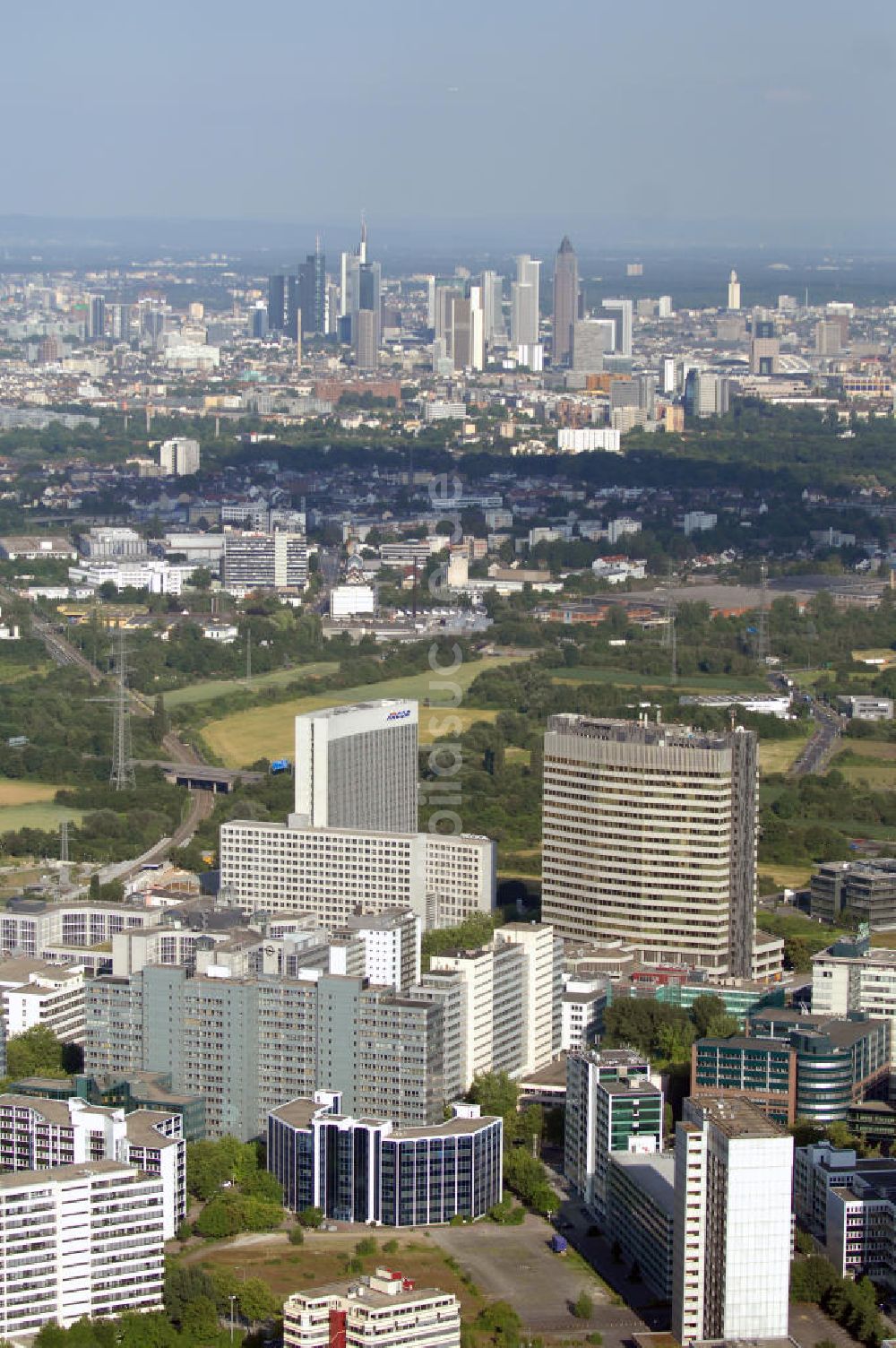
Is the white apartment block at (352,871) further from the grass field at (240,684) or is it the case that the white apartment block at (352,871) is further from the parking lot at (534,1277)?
the grass field at (240,684)

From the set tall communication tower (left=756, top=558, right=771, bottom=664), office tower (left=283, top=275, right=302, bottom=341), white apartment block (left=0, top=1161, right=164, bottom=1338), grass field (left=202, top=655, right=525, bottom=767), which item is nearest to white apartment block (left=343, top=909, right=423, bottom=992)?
white apartment block (left=0, top=1161, right=164, bottom=1338)

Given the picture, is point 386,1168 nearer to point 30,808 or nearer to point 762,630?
point 30,808

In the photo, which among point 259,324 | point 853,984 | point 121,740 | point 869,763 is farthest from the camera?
point 259,324

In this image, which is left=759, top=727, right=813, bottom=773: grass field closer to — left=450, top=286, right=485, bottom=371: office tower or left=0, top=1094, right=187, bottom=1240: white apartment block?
left=0, top=1094, right=187, bottom=1240: white apartment block

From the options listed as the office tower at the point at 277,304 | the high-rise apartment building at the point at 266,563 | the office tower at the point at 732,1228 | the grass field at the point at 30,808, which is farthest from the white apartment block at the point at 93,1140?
the office tower at the point at 277,304

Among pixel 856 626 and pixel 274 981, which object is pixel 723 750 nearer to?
pixel 274 981

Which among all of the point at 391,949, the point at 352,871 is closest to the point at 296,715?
the point at 352,871
